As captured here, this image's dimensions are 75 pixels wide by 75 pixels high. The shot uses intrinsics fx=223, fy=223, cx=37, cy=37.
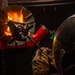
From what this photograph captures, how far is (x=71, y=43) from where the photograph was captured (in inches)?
87.8

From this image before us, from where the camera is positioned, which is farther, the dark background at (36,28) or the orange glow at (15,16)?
the dark background at (36,28)

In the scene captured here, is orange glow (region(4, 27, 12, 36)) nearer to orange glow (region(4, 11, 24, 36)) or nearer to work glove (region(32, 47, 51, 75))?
orange glow (region(4, 11, 24, 36))

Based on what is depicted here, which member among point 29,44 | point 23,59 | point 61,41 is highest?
point 61,41

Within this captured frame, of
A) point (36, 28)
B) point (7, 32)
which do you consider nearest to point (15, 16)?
point (7, 32)

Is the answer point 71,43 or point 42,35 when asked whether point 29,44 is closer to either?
point 42,35

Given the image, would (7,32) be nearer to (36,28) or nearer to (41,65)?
(36,28)

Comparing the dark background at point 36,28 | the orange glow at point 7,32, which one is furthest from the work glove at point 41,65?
the dark background at point 36,28

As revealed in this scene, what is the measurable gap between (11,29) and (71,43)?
1.37 metres

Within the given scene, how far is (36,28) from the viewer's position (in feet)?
14.2

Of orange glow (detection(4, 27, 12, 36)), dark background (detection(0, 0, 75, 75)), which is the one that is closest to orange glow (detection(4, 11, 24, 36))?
orange glow (detection(4, 27, 12, 36))

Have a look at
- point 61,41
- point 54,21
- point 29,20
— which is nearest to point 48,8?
point 54,21

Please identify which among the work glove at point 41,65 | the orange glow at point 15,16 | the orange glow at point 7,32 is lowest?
the work glove at point 41,65

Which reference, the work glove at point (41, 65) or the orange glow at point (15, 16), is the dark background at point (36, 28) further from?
the work glove at point (41, 65)

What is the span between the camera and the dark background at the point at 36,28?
4.07 m
